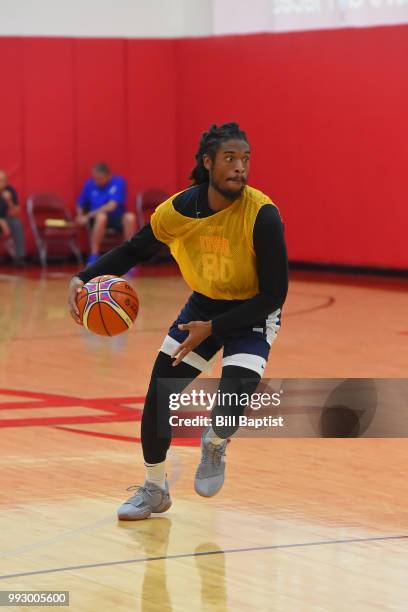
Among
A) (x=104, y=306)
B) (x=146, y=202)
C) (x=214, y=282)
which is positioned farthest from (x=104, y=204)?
(x=214, y=282)

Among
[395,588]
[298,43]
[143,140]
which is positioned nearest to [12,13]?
[143,140]

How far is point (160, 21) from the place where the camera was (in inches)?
768

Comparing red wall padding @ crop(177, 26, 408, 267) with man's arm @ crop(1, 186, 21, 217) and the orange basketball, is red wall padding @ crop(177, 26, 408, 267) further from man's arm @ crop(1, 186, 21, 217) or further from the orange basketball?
the orange basketball

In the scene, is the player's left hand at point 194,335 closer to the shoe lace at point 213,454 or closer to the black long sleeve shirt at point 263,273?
the black long sleeve shirt at point 263,273

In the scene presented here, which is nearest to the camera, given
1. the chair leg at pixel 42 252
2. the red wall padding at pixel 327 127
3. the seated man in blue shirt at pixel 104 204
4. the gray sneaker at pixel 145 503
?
the gray sneaker at pixel 145 503

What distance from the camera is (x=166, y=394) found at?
570 centimetres

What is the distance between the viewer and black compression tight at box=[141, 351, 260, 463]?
555 cm

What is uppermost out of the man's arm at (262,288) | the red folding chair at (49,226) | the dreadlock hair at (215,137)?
the dreadlock hair at (215,137)

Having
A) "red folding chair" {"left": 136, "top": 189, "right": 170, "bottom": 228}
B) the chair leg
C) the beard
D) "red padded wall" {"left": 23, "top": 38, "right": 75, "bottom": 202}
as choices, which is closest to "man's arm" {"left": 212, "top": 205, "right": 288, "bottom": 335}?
the beard

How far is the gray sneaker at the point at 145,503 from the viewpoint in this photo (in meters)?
5.82

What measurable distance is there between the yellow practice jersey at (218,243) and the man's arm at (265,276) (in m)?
0.06

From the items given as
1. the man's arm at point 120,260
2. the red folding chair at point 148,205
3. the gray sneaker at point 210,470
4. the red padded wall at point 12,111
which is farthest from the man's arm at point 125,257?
the red folding chair at point 148,205

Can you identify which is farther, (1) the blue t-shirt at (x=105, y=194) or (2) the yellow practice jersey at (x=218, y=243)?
(1) the blue t-shirt at (x=105, y=194)

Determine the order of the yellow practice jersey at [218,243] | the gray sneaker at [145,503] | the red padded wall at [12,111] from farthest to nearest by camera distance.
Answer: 1. the red padded wall at [12,111]
2. the gray sneaker at [145,503]
3. the yellow practice jersey at [218,243]
